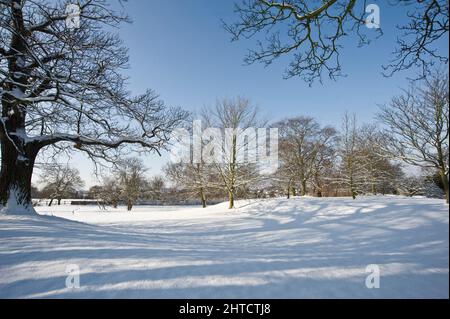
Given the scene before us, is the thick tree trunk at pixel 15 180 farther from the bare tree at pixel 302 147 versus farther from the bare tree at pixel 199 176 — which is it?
the bare tree at pixel 302 147

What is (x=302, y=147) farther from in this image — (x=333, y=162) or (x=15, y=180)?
(x=15, y=180)

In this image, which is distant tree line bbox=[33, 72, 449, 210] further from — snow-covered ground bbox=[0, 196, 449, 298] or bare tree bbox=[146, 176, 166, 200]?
bare tree bbox=[146, 176, 166, 200]

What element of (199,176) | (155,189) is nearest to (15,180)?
(199,176)

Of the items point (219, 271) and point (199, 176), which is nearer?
point (219, 271)

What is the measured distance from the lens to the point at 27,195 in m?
8.10

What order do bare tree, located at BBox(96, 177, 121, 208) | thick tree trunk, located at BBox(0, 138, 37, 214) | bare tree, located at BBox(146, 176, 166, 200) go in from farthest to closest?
bare tree, located at BBox(146, 176, 166, 200), bare tree, located at BBox(96, 177, 121, 208), thick tree trunk, located at BBox(0, 138, 37, 214)

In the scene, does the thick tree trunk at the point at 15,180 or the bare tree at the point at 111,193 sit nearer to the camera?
the thick tree trunk at the point at 15,180

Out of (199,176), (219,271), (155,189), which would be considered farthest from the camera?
(155,189)

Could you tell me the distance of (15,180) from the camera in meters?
7.87

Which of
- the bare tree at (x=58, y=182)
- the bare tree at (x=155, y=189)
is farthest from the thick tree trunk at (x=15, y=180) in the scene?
the bare tree at (x=155, y=189)

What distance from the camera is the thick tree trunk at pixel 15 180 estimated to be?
7.70 m

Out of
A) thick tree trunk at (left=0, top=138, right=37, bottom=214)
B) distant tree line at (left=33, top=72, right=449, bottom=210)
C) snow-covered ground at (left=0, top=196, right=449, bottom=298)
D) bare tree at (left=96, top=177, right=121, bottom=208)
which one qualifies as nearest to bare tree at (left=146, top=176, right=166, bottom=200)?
bare tree at (left=96, top=177, right=121, bottom=208)

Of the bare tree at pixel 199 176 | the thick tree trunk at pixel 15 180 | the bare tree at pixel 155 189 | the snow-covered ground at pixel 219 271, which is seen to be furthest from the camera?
the bare tree at pixel 155 189

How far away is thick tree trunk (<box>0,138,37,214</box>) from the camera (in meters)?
7.70
